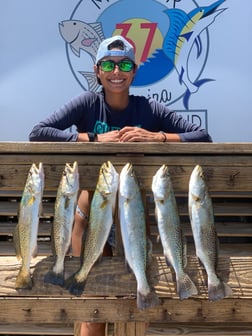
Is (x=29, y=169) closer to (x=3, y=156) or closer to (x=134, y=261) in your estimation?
(x=3, y=156)

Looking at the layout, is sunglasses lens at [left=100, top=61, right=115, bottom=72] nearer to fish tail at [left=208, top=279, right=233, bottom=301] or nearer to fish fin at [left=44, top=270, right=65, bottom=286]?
fish fin at [left=44, top=270, right=65, bottom=286]

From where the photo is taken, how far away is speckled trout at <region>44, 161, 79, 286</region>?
2.13 metres

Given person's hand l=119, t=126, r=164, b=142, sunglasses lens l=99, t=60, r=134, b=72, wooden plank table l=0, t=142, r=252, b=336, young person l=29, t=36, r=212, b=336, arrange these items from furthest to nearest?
sunglasses lens l=99, t=60, r=134, b=72 < young person l=29, t=36, r=212, b=336 < person's hand l=119, t=126, r=164, b=142 < wooden plank table l=0, t=142, r=252, b=336

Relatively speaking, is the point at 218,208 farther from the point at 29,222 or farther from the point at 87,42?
the point at 29,222

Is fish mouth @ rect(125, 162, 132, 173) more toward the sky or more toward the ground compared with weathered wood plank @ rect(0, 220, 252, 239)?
more toward the sky

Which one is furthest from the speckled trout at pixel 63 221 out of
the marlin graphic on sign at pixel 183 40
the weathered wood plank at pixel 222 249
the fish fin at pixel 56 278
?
the marlin graphic on sign at pixel 183 40

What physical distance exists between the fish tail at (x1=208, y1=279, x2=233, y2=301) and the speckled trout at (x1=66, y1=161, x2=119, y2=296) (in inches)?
20.7

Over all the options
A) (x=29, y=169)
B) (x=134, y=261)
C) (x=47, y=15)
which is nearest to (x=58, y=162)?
(x=29, y=169)

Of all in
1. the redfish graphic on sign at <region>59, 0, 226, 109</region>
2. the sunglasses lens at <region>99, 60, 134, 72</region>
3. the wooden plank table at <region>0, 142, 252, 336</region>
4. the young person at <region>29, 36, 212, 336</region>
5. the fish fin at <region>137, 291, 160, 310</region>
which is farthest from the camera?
the redfish graphic on sign at <region>59, 0, 226, 109</region>

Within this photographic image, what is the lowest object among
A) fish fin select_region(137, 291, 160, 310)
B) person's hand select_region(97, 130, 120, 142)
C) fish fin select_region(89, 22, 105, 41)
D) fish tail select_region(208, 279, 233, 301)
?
fish fin select_region(137, 291, 160, 310)

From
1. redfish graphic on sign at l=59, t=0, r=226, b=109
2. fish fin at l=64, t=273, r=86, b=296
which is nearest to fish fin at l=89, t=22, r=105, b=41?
redfish graphic on sign at l=59, t=0, r=226, b=109

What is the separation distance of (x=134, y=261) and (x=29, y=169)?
2.25 ft

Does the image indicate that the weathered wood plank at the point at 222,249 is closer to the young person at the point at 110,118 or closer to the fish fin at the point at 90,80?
the young person at the point at 110,118

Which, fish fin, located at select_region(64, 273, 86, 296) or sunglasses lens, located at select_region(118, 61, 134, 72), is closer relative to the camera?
fish fin, located at select_region(64, 273, 86, 296)
